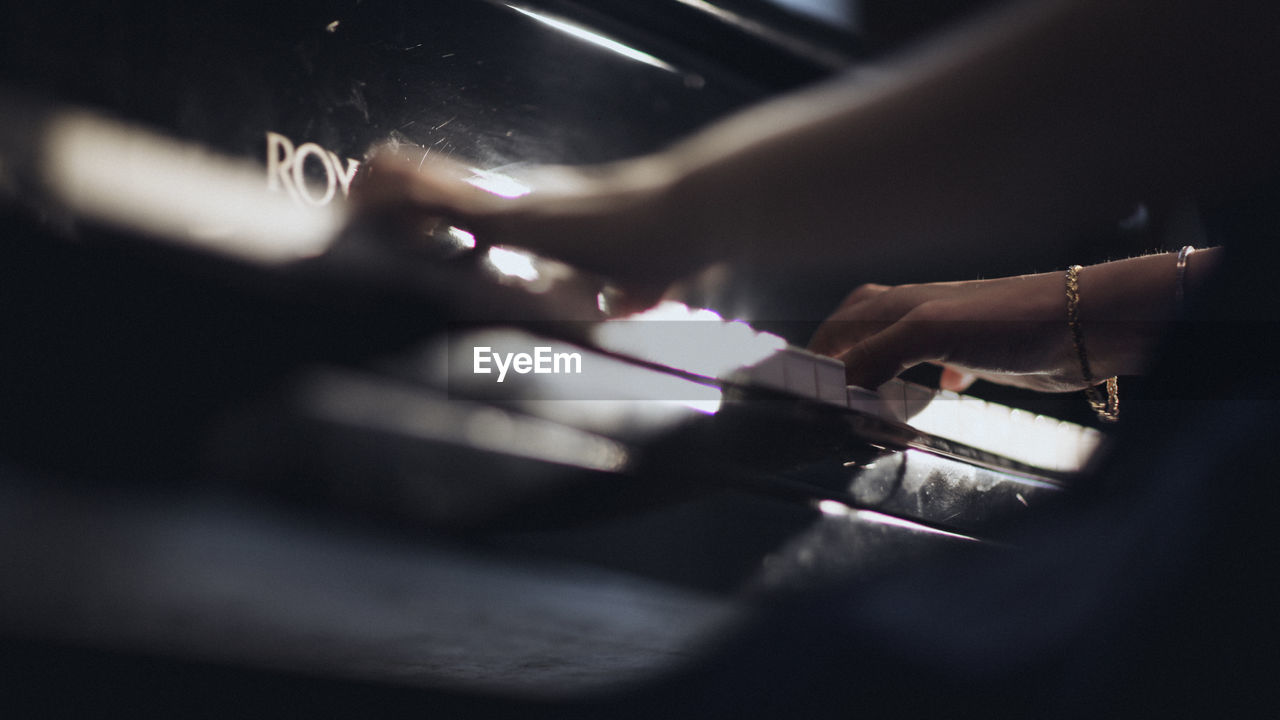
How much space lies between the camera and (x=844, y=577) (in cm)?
78

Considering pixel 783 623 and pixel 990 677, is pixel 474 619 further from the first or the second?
pixel 990 677

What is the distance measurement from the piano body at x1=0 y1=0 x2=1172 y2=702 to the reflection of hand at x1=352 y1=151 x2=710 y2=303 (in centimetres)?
2

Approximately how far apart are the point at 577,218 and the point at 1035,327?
1.48 feet

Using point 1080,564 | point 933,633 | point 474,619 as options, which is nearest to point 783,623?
point 933,633

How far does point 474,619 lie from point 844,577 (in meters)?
0.36

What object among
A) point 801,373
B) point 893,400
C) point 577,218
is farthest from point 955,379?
point 577,218

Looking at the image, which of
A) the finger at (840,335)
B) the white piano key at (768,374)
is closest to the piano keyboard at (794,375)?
the white piano key at (768,374)

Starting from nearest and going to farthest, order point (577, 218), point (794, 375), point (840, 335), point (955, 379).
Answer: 1. point (577, 218)
2. point (794, 375)
3. point (840, 335)
4. point (955, 379)

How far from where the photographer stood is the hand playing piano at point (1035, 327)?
2.21 ft

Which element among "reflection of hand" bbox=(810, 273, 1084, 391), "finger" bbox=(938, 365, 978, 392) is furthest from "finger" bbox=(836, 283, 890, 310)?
"finger" bbox=(938, 365, 978, 392)

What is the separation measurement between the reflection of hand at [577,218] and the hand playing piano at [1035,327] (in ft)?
0.99

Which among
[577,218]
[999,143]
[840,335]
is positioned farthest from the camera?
[840,335]

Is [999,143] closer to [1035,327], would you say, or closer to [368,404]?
[368,404]

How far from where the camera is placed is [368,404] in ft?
1.34
